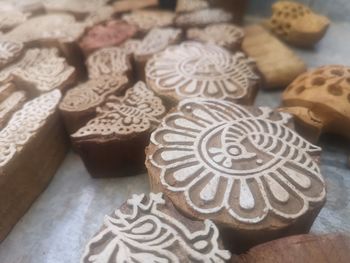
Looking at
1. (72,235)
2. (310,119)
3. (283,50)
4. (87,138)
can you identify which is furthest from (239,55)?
(72,235)

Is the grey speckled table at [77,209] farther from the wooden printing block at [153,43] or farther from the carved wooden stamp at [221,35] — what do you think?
the carved wooden stamp at [221,35]

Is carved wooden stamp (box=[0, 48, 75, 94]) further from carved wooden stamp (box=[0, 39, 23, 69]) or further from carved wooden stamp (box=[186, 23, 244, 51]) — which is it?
carved wooden stamp (box=[186, 23, 244, 51])

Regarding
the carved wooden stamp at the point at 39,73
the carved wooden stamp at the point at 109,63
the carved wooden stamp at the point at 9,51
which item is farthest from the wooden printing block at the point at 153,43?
the carved wooden stamp at the point at 9,51

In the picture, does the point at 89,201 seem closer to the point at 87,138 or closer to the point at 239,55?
the point at 87,138

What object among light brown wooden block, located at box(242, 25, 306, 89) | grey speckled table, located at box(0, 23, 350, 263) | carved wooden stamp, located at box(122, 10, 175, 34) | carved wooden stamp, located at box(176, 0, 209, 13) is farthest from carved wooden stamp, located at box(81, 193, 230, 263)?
carved wooden stamp, located at box(176, 0, 209, 13)

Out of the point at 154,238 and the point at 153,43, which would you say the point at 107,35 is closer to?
the point at 153,43
